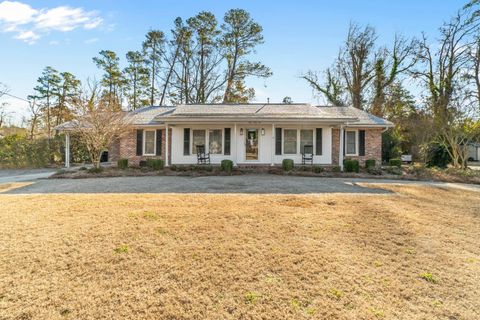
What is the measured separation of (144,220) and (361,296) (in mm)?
3749

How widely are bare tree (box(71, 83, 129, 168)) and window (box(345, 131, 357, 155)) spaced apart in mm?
12963

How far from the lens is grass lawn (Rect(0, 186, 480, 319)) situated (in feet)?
8.95

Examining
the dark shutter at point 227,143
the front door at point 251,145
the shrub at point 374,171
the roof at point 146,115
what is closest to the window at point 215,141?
the dark shutter at point 227,143

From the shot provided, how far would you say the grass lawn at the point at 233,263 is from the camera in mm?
2727

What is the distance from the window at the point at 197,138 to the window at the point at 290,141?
4580 mm

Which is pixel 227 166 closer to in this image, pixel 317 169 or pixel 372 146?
pixel 317 169

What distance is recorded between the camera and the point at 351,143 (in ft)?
51.4

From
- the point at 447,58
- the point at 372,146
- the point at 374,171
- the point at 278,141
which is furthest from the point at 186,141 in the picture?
the point at 447,58

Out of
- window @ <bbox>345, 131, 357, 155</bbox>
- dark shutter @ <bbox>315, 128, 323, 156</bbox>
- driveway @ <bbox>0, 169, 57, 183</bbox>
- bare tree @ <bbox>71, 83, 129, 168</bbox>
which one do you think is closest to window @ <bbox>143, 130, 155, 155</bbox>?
bare tree @ <bbox>71, 83, 129, 168</bbox>

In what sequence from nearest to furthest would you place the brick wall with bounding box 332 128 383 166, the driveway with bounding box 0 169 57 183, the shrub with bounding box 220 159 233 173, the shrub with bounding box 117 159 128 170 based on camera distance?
the driveway with bounding box 0 169 57 183 < the shrub with bounding box 220 159 233 173 < the shrub with bounding box 117 159 128 170 < the brick wall with bounding box 332 128 383 166

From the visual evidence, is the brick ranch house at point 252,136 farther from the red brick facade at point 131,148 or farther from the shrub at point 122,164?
the shrub at point 122,164

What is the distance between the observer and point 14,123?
1083 inches

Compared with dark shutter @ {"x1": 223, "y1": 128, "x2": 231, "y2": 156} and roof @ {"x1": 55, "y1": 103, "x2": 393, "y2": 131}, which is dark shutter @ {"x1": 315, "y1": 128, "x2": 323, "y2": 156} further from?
dark shutter @ {"x1": 223, "y1": 128, "x2": 231, "y2": 156}

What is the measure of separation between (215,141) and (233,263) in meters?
11.2
